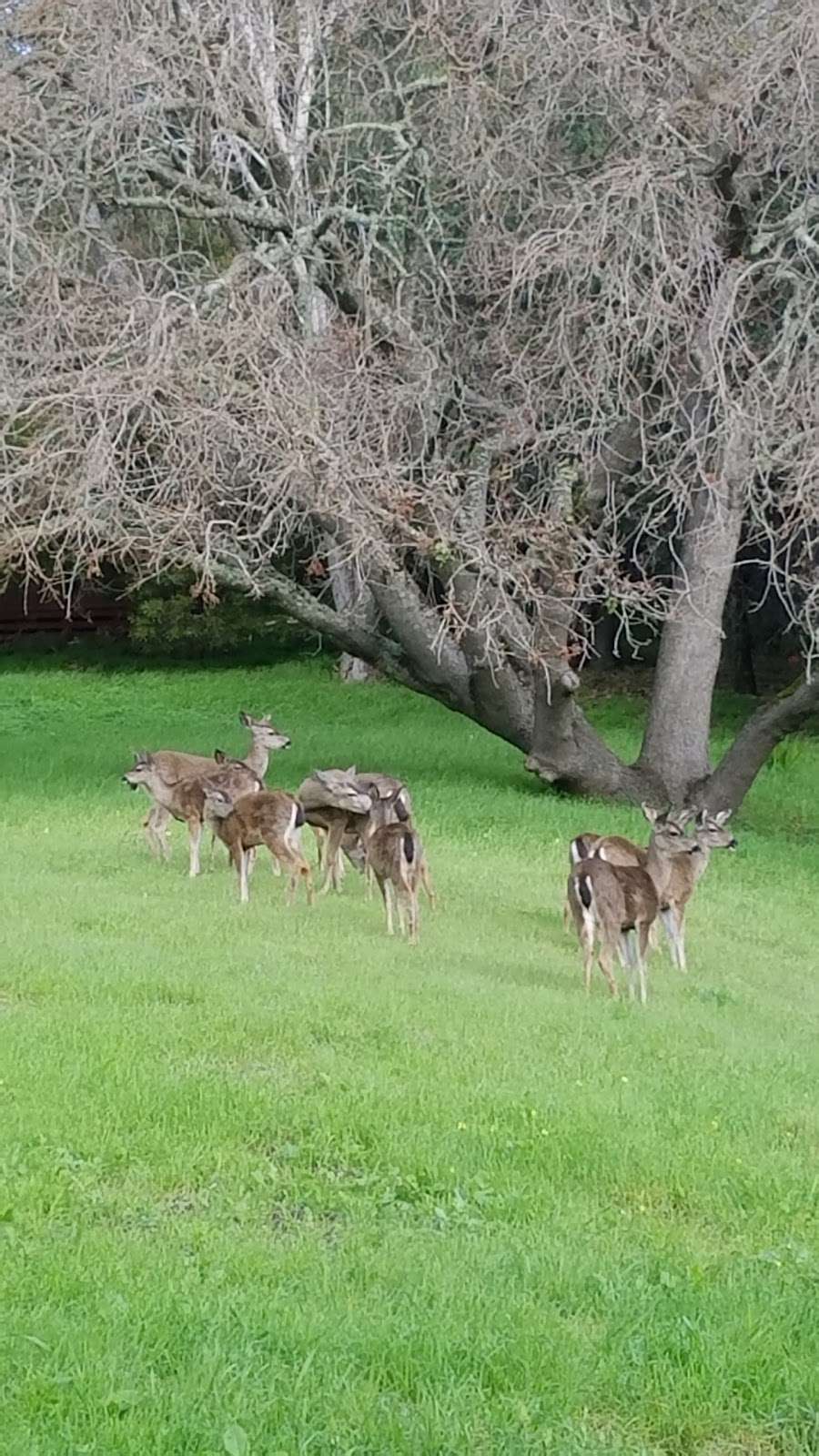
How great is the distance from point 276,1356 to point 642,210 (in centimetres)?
1308

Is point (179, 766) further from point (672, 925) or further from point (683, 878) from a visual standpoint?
point (672, 925)

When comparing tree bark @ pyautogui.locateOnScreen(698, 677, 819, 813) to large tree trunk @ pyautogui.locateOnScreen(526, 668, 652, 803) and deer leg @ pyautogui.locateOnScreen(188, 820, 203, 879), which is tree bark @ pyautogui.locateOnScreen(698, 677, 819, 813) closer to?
large tree trunk @ pyautogui.locateOnScreen(526, 668, 652, 803)

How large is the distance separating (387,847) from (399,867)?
216 millimetres

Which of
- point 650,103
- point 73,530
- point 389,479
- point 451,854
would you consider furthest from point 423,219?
point 451,854

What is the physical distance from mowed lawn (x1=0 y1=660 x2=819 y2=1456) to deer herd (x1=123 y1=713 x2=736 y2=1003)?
283 mm

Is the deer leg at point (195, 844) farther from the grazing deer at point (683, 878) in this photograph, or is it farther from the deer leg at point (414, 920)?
the grazing deer at point (683, 878)

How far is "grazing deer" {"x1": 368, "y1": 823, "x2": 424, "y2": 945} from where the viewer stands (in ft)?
38.5

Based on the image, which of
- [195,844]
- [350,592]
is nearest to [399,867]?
[195,844]

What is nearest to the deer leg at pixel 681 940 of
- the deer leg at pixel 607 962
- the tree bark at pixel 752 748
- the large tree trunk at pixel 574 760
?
the deer leg at pixel 607 962

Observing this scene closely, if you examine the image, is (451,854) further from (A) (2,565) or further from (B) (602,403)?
(A) (2,565)

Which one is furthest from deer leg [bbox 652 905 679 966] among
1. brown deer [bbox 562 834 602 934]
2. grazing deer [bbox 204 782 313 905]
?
grazing deer [bbox 204 782 313 905]

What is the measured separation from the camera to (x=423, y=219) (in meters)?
18.4

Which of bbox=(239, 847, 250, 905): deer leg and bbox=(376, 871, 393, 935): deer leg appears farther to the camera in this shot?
bbox=(239, 847, 250, 905): deer leg

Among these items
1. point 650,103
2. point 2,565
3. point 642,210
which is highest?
point 650,103
